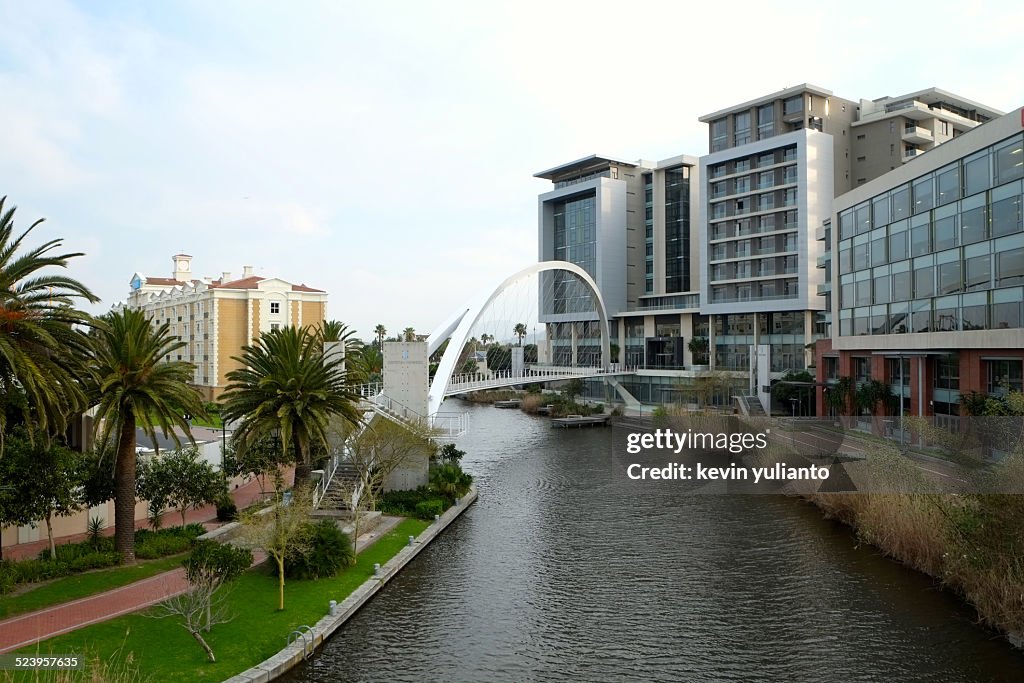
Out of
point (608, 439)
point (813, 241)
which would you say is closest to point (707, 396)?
point (608, 439)

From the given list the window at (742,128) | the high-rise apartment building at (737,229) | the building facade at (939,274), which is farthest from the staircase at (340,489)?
the window at (742,128)

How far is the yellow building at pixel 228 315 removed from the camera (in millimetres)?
66875

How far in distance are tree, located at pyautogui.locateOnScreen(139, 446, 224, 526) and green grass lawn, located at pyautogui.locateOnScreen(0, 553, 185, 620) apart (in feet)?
12.3

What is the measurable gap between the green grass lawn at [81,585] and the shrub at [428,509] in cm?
920

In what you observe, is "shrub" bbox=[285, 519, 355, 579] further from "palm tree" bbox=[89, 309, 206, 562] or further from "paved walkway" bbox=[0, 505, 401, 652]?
"palm tree" bbox=[89, 309, 206, 562]

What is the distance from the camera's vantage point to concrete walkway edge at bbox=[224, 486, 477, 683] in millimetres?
15266

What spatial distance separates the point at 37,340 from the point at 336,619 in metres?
9.69

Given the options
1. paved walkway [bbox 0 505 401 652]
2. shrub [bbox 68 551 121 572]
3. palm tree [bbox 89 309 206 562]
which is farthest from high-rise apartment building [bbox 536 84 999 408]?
shrub [bbox 68 551 121 572]

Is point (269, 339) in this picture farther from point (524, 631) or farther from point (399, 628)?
point (524, 631)

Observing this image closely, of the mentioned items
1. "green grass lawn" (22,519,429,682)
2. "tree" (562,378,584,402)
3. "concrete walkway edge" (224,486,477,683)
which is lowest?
"concrete walkway edge" (224,486,477,683)

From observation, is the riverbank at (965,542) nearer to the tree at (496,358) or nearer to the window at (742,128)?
the tree at (496,358)

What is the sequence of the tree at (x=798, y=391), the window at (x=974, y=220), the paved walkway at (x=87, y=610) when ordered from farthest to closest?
the tree at (x=798, y=391) < the window at (x=974, y=220) < the paved walkway at (x=87, y=610)

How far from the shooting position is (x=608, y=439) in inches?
2297

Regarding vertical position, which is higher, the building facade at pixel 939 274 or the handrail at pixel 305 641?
the building facade at pixel 939 274
